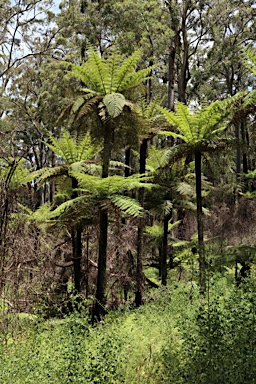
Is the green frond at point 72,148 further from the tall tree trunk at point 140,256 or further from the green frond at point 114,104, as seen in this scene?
the green frond at point 114,104

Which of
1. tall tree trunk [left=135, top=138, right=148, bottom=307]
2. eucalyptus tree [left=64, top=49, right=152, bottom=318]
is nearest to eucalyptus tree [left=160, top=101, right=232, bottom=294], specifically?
eucalyptus tree [left=64, top=49, right=152, bottom=318]

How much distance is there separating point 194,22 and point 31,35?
24.8 feet

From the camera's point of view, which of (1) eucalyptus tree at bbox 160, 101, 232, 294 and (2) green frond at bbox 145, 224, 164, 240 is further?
(2) green frond at bbox 145, 224, 164, 240

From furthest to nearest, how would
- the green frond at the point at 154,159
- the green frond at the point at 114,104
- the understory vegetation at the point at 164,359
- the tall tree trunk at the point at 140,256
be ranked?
1. the green frond at the point at 154,159
2. the tall tree trunk at the point at 140,256
3. the green frond at the point at 114,104
4. the understory vegetation at the point at 164,359

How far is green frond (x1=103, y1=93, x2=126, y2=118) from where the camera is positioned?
24.9 ft

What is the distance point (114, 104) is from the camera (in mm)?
7652

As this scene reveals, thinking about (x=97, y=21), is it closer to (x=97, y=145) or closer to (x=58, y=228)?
(x=97, y=145)

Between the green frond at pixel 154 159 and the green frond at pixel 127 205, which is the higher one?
the green frond at pixel 154 159

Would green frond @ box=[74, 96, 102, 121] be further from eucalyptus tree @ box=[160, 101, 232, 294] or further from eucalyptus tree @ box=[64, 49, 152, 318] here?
eucalyptus tree @ box=[160, 101, 232, 294]

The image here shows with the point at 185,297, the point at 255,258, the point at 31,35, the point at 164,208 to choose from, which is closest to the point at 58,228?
the point at 164,208

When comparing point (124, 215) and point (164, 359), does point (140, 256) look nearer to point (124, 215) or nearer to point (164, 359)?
point (124, 215)

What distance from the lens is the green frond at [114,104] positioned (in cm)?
758

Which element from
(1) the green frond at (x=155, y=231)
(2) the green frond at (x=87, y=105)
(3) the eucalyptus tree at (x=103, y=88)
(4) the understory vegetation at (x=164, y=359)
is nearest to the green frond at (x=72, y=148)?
(3) the eucalyptus tree at (x=103, y=88)

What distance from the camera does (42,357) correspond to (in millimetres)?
5055
